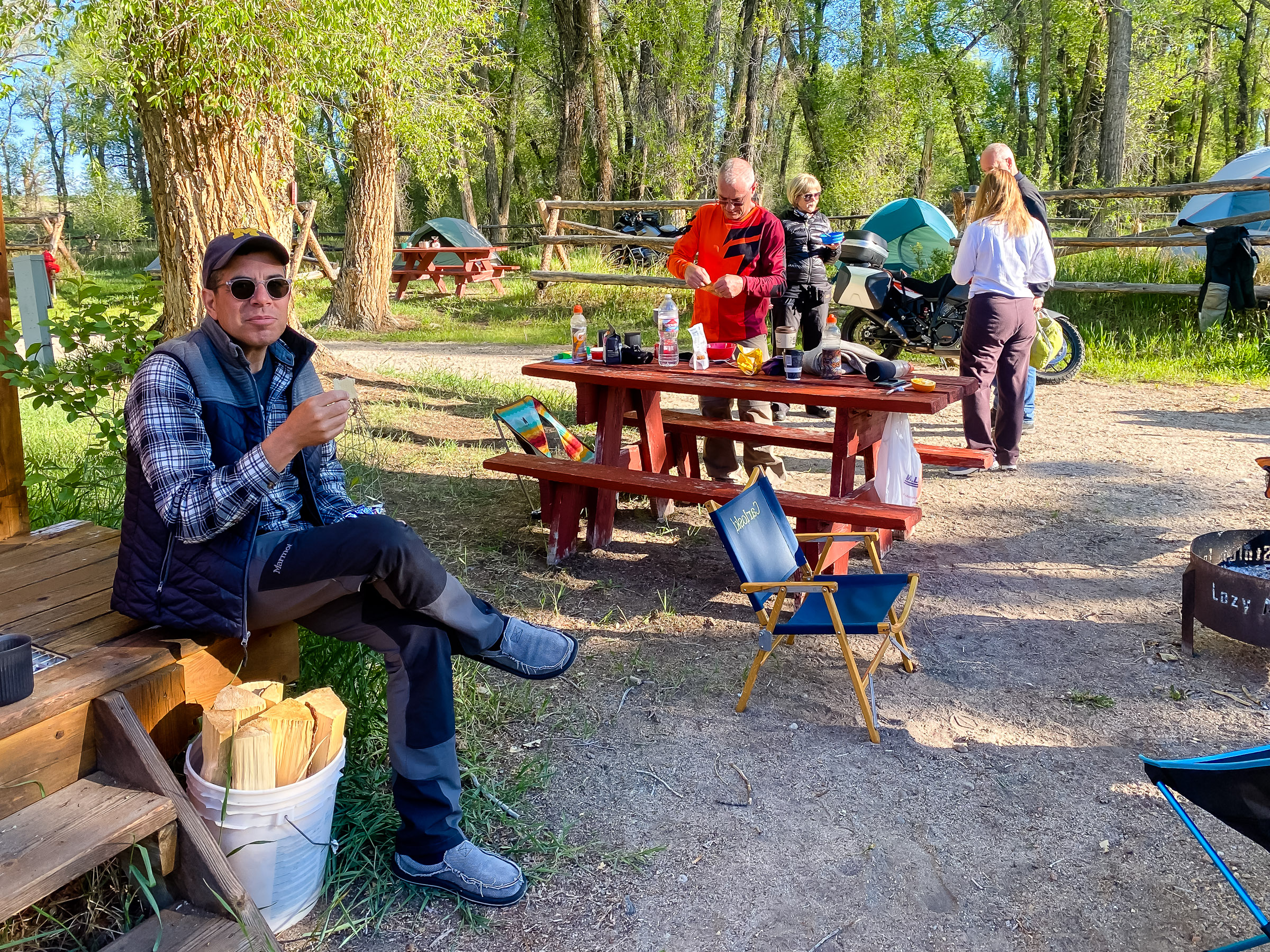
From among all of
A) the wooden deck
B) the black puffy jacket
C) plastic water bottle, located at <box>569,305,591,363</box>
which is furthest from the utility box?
the black puffy jacket

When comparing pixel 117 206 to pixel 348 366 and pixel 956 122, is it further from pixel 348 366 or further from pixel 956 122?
pixel 956 122

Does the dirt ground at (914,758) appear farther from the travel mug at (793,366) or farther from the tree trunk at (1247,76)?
the tree trunk at (1247,76)

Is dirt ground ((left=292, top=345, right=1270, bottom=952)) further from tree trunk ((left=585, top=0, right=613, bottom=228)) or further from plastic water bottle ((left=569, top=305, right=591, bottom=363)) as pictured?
tree trunk ((left=585, top=0, right=613, bottom=228))

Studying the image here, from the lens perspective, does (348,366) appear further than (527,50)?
No

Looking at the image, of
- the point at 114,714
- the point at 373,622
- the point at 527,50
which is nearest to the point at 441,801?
the point at 373,622

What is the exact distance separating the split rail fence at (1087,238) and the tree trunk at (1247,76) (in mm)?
22763

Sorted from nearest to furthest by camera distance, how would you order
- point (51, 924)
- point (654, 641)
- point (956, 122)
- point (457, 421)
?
point (51, 924) → point (654, 641) → point (457, 421) → point (956, 122)

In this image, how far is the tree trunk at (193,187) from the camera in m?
7.03

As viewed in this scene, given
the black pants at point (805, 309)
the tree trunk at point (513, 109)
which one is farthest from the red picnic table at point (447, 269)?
the tree trunk at point (513, 109)

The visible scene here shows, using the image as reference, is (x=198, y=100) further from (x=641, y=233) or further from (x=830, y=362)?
(x=641, y=233)

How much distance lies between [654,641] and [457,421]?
13.1 ft

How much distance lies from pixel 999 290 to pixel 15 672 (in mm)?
5405

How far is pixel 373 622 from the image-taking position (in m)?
2.58

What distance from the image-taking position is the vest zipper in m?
2.47
